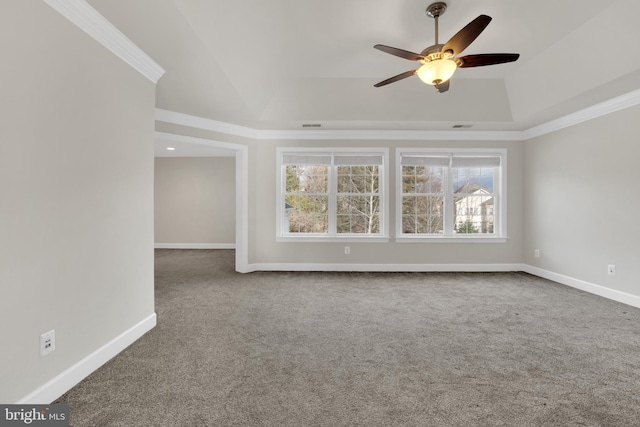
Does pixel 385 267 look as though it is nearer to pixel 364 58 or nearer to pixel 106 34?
pixel 364 58

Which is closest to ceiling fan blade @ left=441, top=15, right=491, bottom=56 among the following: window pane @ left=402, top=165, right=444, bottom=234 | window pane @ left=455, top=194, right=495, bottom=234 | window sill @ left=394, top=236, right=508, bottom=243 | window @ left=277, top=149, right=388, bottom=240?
window @ left=277, top=149, right=388, bottom=240

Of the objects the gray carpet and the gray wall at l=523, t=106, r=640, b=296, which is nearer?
the gray carpet

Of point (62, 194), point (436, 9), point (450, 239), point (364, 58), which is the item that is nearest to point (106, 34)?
point (62, 194)

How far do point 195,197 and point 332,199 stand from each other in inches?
186

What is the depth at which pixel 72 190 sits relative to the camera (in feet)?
6.09

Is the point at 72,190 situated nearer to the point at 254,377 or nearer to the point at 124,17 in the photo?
the point at 124,17

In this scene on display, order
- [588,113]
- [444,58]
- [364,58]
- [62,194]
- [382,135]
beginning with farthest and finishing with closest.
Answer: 1. [382,135]
2. [588,113]
3. [364,58]
4. [444,58]
5. [62,194]

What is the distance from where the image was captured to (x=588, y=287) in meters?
3.86

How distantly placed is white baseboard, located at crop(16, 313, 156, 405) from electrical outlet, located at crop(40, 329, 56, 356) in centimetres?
19

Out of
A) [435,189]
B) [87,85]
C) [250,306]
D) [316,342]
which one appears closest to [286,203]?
[250,306]

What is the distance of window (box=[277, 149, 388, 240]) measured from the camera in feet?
16.7

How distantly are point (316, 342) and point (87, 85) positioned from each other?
2.62m

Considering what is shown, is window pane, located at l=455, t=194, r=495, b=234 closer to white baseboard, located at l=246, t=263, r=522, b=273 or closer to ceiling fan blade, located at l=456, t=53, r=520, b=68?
white baseboard, located at l=246, t=263, r=522, b=273

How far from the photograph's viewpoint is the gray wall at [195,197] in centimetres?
791
